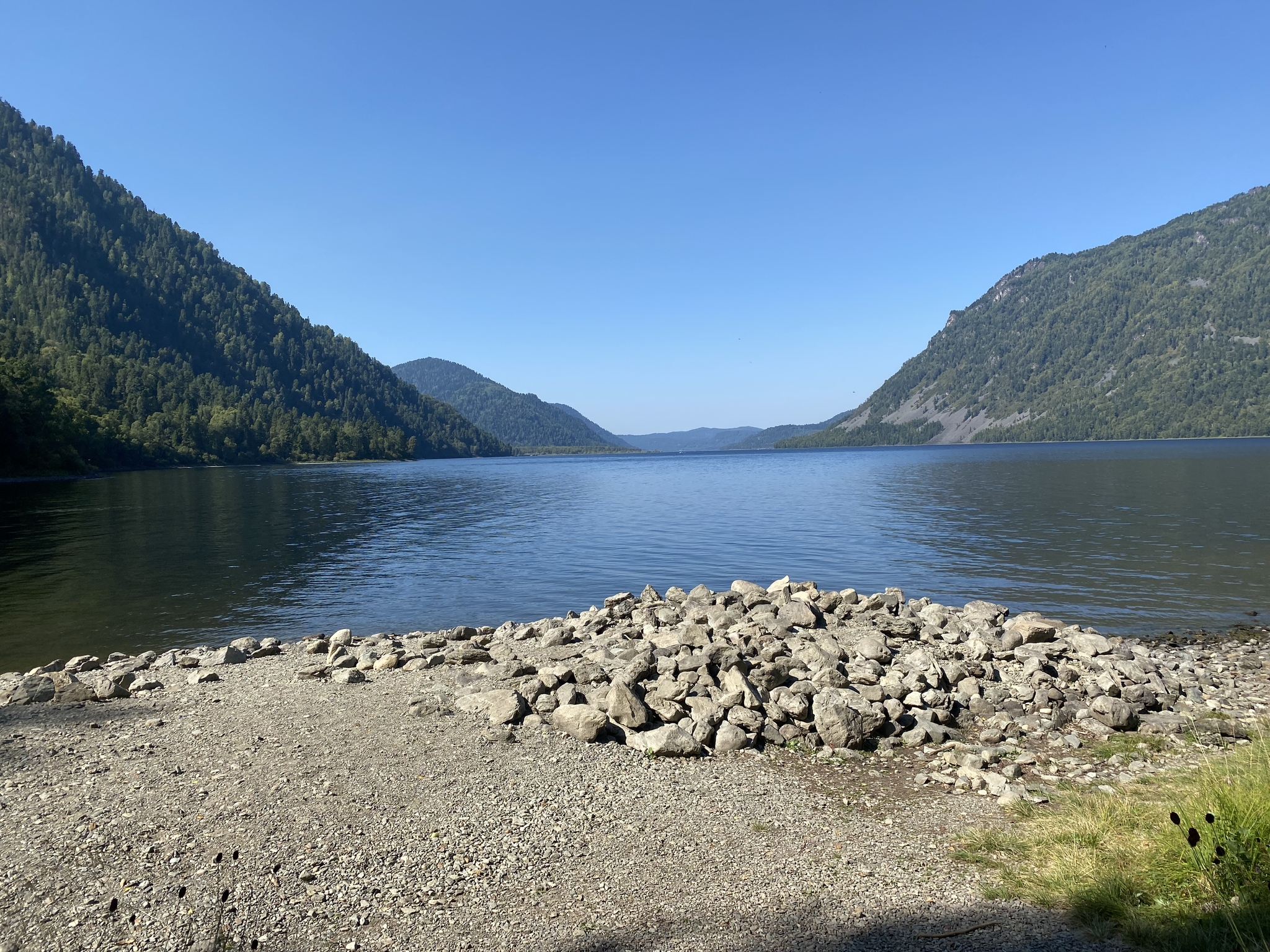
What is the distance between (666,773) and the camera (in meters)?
11.9

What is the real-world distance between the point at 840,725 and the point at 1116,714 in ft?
18.4

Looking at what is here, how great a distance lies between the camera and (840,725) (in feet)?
42.9

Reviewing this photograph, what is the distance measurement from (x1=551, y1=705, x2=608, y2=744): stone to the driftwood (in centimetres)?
687

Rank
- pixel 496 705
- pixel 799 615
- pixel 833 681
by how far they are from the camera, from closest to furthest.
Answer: pixel 496 705 → pixel 833 681 → pixel 799 615

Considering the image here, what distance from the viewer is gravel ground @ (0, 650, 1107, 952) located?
296 inches

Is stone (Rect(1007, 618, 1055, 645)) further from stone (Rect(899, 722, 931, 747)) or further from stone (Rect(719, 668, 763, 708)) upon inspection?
stone (Rect(719, 668, 763, 708))

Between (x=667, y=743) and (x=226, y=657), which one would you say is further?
(x=226, y=657)

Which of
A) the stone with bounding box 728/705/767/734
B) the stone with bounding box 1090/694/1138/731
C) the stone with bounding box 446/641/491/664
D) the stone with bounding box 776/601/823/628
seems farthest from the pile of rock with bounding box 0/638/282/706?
the stone with bounding box 1090/694/1138/731

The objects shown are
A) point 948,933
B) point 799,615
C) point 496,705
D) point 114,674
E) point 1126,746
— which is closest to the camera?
point 948,933

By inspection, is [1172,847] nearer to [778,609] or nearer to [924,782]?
[924,782]

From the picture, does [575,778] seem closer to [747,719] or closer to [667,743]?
[667,743]

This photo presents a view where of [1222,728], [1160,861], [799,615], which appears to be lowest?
[1222,728]

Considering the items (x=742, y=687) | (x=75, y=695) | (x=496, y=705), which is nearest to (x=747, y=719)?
(x=742, y=687)

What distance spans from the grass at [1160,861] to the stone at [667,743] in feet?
15.7
